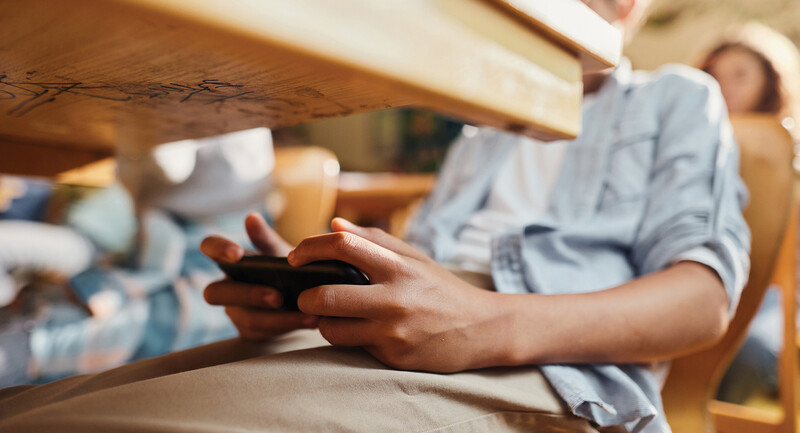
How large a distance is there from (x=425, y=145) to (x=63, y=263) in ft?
9.42

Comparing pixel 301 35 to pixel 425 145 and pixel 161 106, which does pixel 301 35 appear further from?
pixel 425 145

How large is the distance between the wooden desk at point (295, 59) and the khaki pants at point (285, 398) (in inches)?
6.6

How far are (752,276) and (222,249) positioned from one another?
0.59m

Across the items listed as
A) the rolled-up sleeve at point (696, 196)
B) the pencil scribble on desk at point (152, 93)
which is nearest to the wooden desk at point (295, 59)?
the pencil scribble on desk at point (152, 93)

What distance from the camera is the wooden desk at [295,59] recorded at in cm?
→ 18

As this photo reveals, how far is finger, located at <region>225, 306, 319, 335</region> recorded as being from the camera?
434 millimetres

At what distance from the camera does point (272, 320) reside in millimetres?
434

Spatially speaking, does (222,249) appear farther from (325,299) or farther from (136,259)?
(136,259)

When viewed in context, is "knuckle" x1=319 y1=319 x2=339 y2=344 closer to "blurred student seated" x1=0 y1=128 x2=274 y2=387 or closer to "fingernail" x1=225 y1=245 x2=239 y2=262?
"fingernail" x1=225 y1=245 x2=239 y2=262

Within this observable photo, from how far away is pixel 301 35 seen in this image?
0.19 m

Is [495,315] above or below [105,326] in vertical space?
above

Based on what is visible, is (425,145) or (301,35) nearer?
(301,35)

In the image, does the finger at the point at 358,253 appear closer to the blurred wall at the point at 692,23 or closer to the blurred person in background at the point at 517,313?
the blurred person in background at the point at 517,313

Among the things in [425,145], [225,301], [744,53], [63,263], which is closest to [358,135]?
[425,145]
